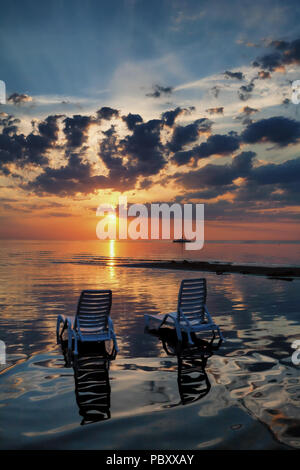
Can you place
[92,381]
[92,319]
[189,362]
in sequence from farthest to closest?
[92,319] < [189,362] < [92,381]

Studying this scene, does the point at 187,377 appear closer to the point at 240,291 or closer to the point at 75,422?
the point at 75,422

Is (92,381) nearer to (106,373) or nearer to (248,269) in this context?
(106,373)

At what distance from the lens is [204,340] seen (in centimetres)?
1065

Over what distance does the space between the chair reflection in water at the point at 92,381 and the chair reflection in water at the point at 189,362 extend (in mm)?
1195

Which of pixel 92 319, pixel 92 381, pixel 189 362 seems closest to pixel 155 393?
pixel 92 381

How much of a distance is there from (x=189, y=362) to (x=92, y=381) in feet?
7.93

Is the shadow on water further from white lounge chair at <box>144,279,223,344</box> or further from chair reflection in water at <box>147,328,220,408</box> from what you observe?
white lounge chair at <box>144,279,223,344</box>

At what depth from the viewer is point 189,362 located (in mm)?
8484

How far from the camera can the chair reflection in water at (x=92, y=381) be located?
586 centimetres

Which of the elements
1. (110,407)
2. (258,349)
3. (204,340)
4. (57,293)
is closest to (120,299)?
(57,293)

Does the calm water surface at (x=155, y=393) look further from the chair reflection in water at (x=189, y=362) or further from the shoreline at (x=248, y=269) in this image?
the shoreline at (x=248, y=269)

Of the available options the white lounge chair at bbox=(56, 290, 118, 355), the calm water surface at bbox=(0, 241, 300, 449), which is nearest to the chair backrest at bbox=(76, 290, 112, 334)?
the white lounge chair at bbox=(56, 290, 118, 355)

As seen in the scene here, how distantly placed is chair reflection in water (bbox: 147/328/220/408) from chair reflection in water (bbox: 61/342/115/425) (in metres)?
1.19

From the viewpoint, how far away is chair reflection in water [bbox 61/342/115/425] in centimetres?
586
